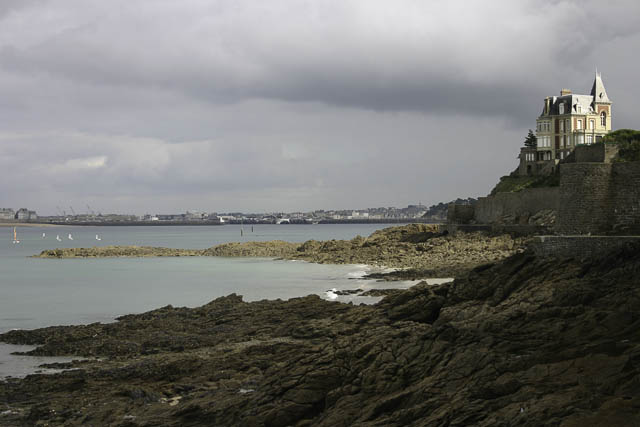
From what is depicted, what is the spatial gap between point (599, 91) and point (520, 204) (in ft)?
48.3

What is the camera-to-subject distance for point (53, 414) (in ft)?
33.4

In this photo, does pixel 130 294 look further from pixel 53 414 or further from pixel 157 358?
pixel 53 414

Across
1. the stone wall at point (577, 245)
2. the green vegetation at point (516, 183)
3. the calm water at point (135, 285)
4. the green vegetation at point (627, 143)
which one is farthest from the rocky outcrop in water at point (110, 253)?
the stone wall at point (577, 245)

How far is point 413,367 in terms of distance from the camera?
8727 millimetres

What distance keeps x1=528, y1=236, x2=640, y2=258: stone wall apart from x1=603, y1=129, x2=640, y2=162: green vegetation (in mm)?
18878

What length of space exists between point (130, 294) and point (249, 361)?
1704 centimetres

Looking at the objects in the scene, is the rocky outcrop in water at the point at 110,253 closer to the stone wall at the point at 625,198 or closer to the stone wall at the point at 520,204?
the stone wall at the point at 520,204

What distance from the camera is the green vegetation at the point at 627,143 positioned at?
32.6m

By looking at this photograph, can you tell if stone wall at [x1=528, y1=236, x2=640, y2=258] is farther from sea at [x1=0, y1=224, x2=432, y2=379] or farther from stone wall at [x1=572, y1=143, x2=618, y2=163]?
stone wall at [x1=572, y1=143, x2=618, y2=163]

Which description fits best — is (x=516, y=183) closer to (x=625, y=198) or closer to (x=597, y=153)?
(x=597, y=153)

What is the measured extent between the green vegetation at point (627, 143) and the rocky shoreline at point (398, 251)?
20.1 feet

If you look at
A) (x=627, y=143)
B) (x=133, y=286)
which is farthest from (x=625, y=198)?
(x=133, y=286)

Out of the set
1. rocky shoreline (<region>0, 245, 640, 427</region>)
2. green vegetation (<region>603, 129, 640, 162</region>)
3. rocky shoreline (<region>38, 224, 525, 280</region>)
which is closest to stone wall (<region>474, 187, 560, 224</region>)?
rocky shoreline (<region>38, 224, 525, 280</region>)

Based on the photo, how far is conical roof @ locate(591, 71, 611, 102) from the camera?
157 ft
